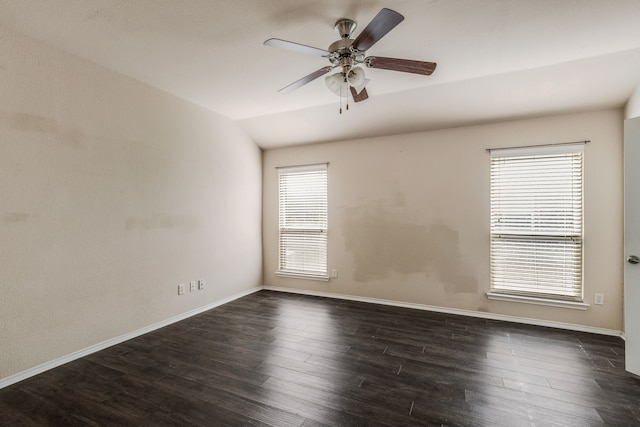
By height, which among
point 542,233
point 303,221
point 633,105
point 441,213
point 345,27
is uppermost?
point 345,27

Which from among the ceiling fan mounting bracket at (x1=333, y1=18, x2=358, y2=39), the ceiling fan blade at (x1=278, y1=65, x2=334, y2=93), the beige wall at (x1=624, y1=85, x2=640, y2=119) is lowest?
the beige wall at (x1=624, y1=85, x2=640, y2=119)

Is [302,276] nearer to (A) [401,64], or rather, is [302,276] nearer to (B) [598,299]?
(A) [401,64]

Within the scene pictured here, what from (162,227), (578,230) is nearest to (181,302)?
(162,227)

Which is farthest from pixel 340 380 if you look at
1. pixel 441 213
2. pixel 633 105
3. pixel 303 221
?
pixel 633 105

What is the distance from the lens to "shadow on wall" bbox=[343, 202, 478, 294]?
3.92 m

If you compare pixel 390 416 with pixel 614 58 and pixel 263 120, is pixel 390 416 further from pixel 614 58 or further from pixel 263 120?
pixel 263 120

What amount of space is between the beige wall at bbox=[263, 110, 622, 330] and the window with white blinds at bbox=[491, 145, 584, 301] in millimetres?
104

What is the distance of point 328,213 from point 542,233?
2790 mm

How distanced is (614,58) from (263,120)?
3.91m

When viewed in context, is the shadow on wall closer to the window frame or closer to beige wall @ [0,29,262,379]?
the window frame

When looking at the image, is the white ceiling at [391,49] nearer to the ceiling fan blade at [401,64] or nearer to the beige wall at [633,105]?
the beige wall at [633,105]

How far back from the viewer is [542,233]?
353cm

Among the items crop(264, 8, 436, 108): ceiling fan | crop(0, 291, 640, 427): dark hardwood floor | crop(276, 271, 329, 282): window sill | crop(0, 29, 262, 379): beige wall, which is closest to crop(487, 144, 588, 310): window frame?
crop(0, 291, 640, 427): dark hardwood floor

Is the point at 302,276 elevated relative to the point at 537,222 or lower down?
lower down
